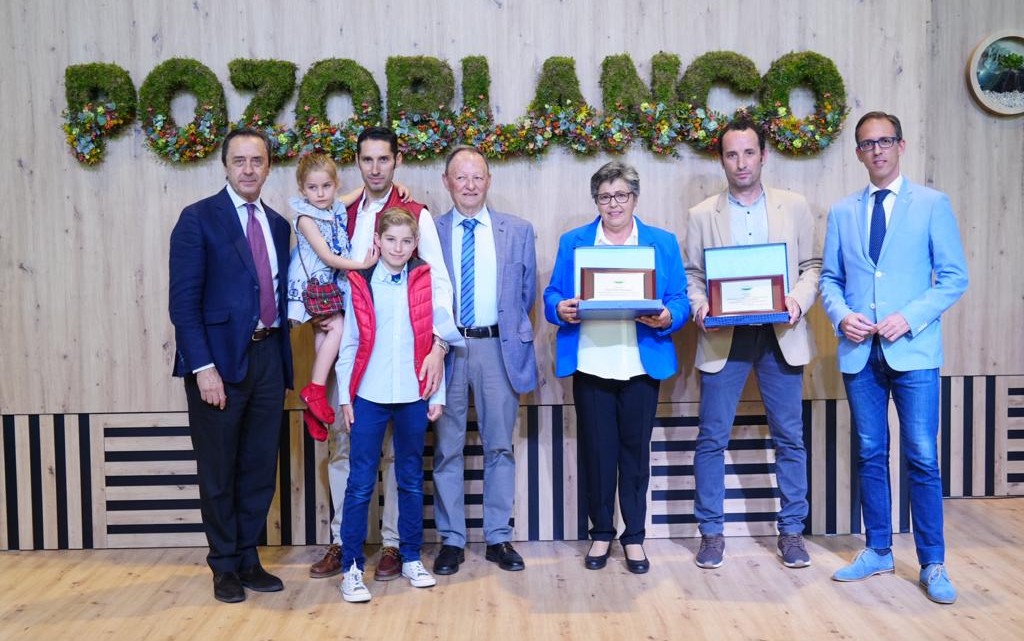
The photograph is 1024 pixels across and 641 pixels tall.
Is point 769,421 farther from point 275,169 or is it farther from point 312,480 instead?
point 275,169

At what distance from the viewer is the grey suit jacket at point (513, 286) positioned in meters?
3.39

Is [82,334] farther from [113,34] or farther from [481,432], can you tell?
[481,432]

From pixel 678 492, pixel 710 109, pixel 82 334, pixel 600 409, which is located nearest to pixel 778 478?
pixel 678 492

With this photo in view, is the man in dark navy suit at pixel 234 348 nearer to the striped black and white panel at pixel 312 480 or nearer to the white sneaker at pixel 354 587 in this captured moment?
the white sneaker at pixel 354 587

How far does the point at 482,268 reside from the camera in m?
3.41

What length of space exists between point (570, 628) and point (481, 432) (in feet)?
2.96

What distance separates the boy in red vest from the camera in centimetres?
312

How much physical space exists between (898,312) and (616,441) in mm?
1153

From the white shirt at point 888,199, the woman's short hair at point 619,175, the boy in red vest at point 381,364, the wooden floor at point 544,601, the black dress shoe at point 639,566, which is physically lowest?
the wooden floor at point 544,601

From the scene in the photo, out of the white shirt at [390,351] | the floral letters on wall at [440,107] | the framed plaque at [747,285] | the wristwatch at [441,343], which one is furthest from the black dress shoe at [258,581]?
the framed plaque at [747,285]

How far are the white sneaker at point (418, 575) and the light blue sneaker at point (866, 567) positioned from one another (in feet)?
5.13

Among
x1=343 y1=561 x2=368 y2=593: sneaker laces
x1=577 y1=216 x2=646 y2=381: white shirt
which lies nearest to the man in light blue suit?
x1=577 y1=216 x2=646 y2=381: white shirt

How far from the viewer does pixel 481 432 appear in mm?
3488

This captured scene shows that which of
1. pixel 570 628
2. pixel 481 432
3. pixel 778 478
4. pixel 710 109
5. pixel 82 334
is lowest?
pixel 570 628
